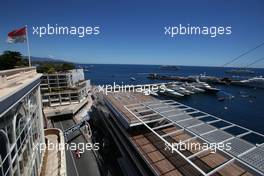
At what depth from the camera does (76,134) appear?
1591 inches

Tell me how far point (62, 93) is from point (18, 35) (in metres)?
48.7

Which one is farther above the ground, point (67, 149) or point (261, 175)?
point (261, 175)

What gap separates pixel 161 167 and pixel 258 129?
43.9m

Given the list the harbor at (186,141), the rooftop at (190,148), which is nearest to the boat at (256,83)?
the harbor at (186,141)

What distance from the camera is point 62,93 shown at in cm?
6362

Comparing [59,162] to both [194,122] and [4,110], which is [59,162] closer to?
[4,110]

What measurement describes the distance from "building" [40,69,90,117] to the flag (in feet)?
133

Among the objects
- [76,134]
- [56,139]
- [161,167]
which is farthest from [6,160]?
[76,134]

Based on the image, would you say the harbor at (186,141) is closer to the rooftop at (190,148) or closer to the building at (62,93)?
the rooftop at (190,148)

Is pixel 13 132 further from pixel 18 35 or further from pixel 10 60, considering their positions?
pixel 10 60

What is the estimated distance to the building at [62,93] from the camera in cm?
6231

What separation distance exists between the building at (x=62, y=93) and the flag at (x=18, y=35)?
40616 millimetres

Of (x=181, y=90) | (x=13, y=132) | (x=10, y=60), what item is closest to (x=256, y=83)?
(x=181, y=90)

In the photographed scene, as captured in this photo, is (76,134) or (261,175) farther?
(76,134)
